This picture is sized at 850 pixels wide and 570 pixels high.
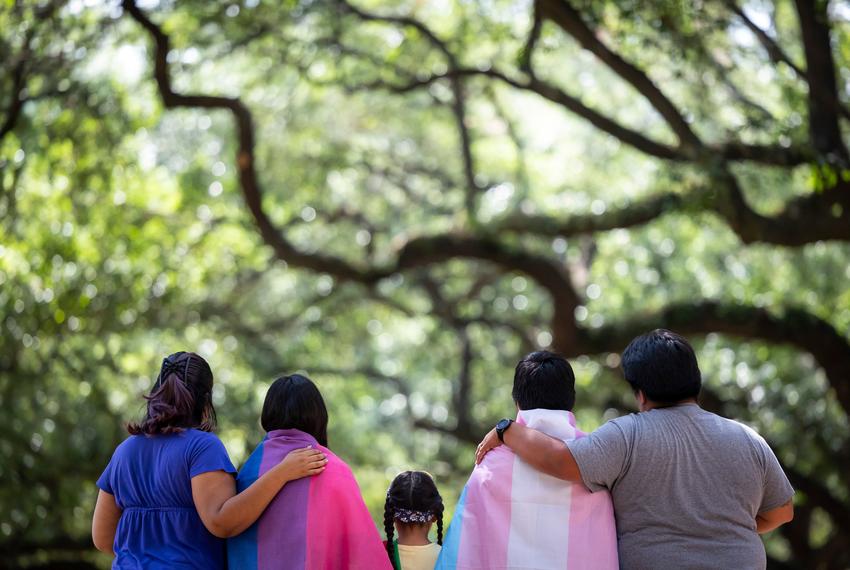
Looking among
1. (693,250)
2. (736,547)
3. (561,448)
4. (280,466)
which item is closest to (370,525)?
(280,466)

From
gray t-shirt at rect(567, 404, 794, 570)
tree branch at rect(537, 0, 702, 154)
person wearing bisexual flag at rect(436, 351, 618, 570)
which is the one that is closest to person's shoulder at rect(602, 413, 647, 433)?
gray t-shirt at rect(567, 404, 794, 570)

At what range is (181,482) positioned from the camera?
329 centimetres

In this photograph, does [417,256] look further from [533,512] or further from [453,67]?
[533,512]

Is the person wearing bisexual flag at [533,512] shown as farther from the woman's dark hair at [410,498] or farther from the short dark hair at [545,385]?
the woman's dark hair at [410,498]

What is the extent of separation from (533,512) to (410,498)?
51 centimetres

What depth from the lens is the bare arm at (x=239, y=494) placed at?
3213 mm

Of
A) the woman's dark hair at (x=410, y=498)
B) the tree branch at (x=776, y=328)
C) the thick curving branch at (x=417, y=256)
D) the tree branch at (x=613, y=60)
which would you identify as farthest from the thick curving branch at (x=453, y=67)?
the woman's dark hair at (x=410, y=498)

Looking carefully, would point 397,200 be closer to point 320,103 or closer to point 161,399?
point 320,103

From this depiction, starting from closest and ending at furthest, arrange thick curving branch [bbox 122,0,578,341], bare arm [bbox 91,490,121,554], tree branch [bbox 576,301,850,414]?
1. bare arm [bbox 91,490,121,554]
2. tree branch [bbox 576,301,850,414]
3. thick curving branch [bbox 122,0,578,341]

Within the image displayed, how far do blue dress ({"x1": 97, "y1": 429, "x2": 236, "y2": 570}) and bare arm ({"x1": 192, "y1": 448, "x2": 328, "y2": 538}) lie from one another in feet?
0.16

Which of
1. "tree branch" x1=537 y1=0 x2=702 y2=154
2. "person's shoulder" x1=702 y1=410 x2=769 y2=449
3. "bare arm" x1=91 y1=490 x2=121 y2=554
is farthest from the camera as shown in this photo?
"tree branch" x1=537 y1=0 x2=702 y2=154

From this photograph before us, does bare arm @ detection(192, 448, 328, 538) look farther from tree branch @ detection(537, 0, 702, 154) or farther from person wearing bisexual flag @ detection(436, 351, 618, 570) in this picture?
tree branch @ detection(537, 0, 702, 154)

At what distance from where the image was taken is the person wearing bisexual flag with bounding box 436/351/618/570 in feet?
10.3

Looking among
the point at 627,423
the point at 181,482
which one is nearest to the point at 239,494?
the point at 181,482
